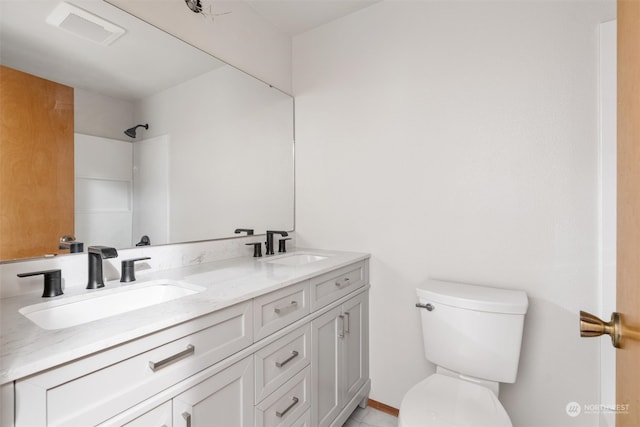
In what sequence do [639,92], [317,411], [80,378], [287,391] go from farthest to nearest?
1. [317,411]
2. [287,391]
3. [80,378]
4. [639,92]

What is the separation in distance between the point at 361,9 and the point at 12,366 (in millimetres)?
2201

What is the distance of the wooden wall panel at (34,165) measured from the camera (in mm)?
955

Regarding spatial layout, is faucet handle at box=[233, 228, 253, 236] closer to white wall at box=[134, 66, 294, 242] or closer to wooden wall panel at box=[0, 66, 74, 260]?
white wall at box=[134, 66, 294, 242]

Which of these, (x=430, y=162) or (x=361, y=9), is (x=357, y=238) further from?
(x=361, y=9)

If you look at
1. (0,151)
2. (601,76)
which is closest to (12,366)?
(0,151)

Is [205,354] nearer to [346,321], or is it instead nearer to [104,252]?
[104,252]

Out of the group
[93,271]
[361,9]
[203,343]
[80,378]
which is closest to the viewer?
[80,378]

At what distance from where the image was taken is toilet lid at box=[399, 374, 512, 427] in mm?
1037

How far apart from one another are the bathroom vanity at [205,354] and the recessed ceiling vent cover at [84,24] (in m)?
0.96

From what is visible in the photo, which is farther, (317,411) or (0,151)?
(317,411)

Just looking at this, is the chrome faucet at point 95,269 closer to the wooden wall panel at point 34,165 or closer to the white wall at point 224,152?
the wooden wall panel at point 34,165

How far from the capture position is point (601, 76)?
126 cm

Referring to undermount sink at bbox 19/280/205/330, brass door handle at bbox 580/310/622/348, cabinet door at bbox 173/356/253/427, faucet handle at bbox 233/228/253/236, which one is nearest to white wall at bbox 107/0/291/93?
faucet handle at bbox 233/228/253/236

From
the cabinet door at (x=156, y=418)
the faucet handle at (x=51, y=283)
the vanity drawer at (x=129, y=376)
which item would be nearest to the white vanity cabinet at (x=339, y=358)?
the vanity drawer at (x=129, y=376)
